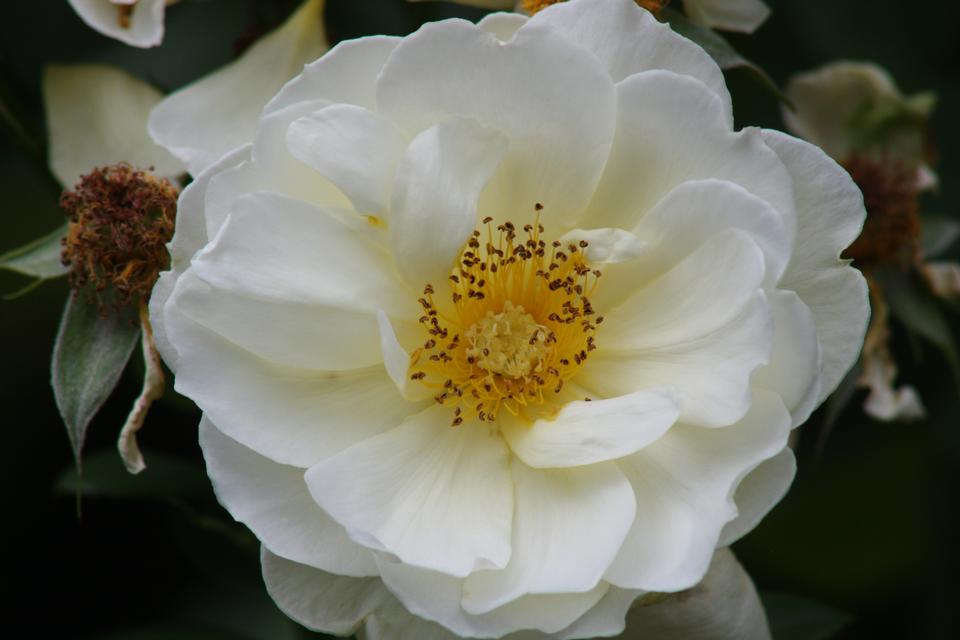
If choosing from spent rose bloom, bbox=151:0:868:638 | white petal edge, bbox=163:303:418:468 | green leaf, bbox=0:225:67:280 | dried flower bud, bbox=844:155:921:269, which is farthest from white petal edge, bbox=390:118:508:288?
dried flower bud, bbox=844:155:921:269

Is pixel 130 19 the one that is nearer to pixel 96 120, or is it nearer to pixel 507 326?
pixel 96 120

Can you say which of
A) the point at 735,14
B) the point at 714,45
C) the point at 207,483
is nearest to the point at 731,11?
the point at 735,14

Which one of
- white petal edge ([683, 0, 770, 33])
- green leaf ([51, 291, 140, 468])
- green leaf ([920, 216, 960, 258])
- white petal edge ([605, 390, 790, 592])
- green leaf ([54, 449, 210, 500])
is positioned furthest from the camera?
green leaf ([920, 216, 960, 258])

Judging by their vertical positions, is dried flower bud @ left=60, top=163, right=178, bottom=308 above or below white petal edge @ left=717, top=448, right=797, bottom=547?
above

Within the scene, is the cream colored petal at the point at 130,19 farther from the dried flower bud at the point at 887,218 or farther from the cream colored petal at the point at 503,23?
the dried flower bud at the point at 887,218

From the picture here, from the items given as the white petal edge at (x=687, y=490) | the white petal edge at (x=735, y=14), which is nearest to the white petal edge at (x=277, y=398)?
the white petal edge at (x=687, y=490)

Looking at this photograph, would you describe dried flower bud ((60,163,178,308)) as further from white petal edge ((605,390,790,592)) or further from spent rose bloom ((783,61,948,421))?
spent rose bloom ((783,61,948,421))

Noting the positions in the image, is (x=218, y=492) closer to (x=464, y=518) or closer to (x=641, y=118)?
(x=464, y=518)
